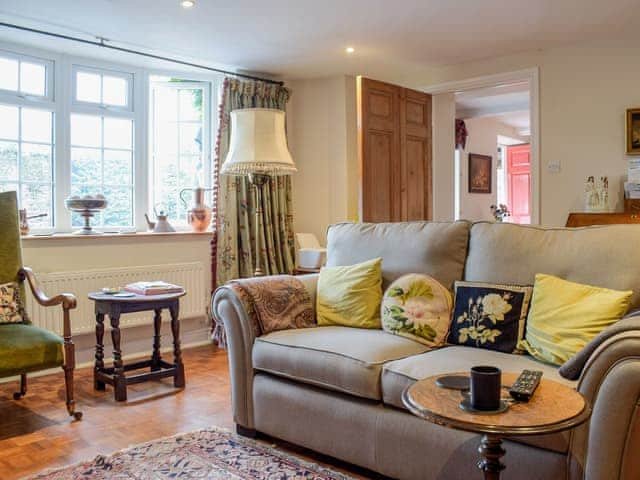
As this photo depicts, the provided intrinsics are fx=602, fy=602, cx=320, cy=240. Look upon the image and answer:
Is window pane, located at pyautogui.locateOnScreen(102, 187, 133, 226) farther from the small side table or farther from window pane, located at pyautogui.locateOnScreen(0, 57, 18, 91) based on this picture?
the small side table

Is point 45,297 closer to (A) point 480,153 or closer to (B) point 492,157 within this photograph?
(A) point 480,153

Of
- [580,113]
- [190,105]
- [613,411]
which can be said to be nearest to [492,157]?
[580,113]

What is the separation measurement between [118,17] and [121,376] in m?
2.14

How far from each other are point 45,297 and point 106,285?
1078mm

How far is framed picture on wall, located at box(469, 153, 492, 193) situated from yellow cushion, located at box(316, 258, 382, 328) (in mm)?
5398

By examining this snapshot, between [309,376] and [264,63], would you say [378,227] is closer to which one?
[309,376]

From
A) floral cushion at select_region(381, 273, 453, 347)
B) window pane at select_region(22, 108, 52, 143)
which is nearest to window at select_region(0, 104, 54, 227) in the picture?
window pane at select_region(22, 108, 52, 143)

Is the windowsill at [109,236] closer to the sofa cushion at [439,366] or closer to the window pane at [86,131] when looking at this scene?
the window pane at [86,131]

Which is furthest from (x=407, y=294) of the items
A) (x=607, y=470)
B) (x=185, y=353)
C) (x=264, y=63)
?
(x=264, y=63)

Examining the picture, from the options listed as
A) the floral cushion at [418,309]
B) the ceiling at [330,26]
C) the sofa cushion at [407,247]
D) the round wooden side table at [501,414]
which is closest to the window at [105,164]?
the ceiling at [330,26]

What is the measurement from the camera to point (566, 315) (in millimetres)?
2143

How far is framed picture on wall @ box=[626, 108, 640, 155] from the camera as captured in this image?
13.8 feet

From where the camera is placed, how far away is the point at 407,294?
2664 millimetres

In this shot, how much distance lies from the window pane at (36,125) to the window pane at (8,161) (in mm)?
108
